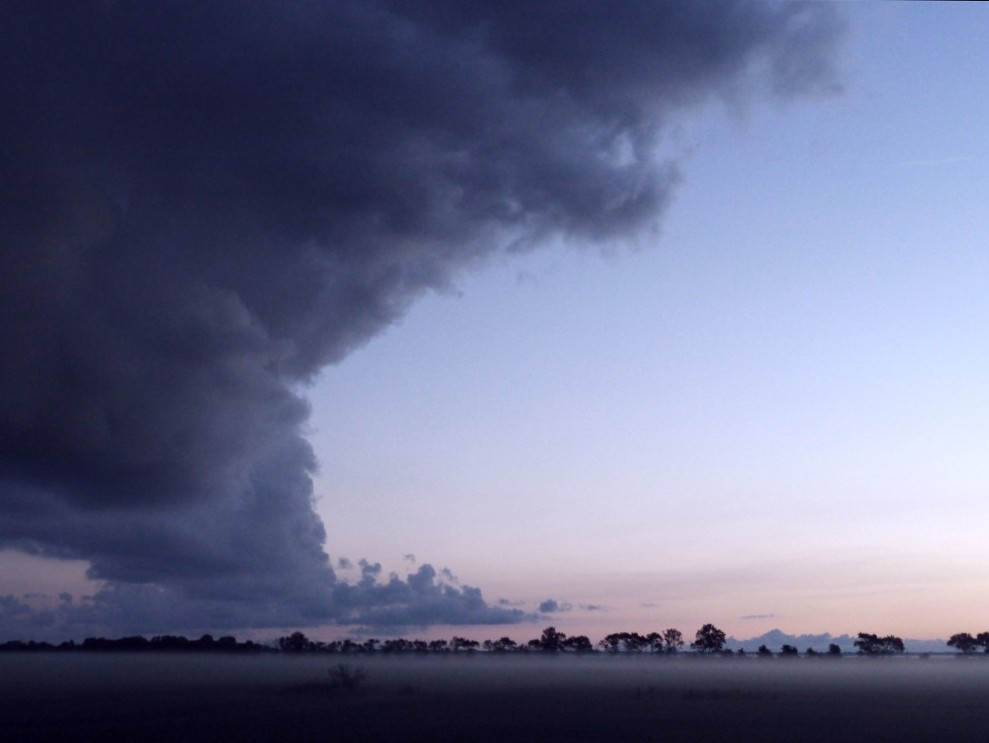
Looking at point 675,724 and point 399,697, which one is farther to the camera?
point 399,697

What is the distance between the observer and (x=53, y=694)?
84125 millimetres

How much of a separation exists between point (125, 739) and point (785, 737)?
109ft

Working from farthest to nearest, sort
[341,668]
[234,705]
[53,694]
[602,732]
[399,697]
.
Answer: [341,668] → [53,694] → [399,697] → [234,705] → [602,732]

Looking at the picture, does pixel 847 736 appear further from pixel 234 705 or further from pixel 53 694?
pixel 53 694

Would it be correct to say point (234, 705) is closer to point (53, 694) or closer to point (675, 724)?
point (53, 694)

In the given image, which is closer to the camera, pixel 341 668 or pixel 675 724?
pixel 675 724

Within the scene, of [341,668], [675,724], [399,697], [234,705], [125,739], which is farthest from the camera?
[341,668]

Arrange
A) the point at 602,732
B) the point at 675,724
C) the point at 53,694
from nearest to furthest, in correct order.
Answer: the point at 602,732
the point at 675,724
the point at 53,694

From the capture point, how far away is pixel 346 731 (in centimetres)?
4659

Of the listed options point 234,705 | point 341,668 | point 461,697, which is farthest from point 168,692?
point 461,697

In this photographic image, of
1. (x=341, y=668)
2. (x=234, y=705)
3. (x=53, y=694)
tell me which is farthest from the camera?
(x=341, y=668)

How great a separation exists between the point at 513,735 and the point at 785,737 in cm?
1401

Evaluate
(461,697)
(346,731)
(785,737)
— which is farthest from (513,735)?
(461,697)

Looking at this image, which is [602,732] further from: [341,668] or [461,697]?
[341,668]
